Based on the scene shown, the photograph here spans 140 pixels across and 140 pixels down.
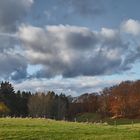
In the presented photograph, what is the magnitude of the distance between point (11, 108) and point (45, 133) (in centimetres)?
10187

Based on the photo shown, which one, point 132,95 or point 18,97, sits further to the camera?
point 132,95

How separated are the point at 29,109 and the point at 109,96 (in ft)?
144

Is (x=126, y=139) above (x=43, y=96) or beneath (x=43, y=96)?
beneath

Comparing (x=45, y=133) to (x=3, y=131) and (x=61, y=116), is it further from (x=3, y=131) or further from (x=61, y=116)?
(x=61, y=116)

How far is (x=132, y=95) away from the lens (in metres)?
170

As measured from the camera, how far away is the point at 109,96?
177m

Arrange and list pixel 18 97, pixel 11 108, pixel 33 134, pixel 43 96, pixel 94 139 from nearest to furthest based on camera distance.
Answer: pixel 94 139 → pixel 33 134 → pixel 11 108 → pixel 18 97 → pixel 43 96

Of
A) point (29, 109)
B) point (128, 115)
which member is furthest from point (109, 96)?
point (29, 109)

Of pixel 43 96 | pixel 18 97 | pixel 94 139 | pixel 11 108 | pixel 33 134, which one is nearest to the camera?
pixel 94 139

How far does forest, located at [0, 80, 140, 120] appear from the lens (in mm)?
144125

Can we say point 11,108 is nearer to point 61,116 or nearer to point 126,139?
point 61,116

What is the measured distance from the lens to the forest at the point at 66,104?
144 m

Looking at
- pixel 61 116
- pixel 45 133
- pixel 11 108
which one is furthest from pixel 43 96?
pixel 45 133

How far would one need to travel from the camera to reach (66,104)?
168625 millimetres
